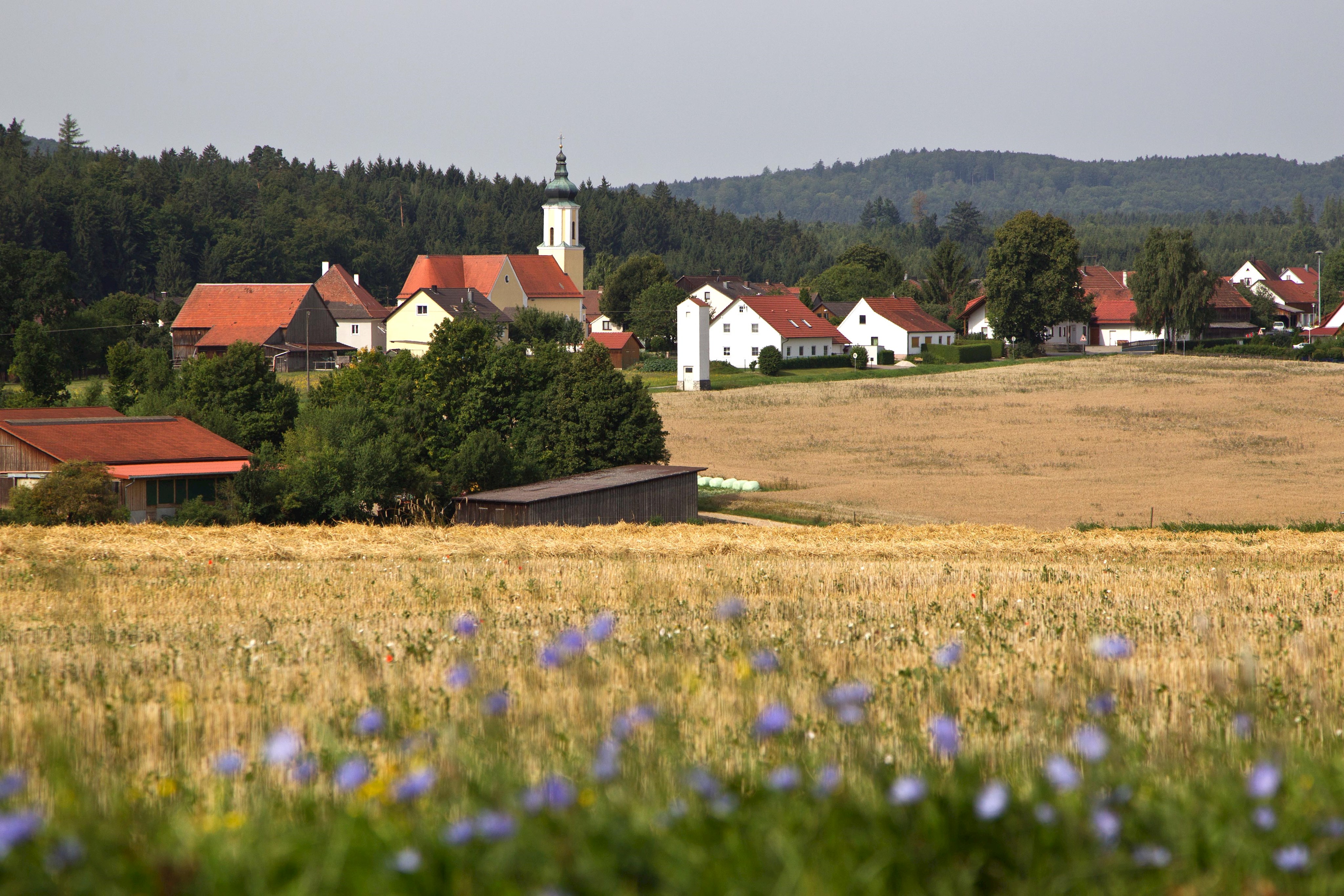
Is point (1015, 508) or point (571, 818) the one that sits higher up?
point (571, 818)

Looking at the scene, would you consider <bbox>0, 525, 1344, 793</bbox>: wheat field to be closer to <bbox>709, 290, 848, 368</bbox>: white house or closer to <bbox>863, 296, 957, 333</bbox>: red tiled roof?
<bbox>709, 290, 848, 368</bbox>: white house

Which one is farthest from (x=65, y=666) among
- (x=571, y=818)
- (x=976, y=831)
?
(x=976, y=831)

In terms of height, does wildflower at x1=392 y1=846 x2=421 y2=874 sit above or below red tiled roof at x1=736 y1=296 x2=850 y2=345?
below

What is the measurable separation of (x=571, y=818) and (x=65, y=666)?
762cm

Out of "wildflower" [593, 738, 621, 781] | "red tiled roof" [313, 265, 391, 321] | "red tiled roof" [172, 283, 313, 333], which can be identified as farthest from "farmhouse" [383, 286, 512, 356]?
"wildflower" [593, 738, 621, 781]

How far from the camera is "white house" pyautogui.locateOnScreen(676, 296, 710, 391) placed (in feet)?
282

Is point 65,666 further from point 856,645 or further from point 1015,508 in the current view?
point 1015,508

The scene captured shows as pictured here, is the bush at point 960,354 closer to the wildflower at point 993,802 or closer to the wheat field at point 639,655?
the wheat field at point 639,655

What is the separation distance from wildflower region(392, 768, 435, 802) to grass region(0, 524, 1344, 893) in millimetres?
210

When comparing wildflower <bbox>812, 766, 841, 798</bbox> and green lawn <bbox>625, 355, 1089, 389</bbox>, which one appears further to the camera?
green lawn <bbox>625, 355, 1089, 389</bbox>

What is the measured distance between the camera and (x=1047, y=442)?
193ft

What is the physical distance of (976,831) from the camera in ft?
14.1

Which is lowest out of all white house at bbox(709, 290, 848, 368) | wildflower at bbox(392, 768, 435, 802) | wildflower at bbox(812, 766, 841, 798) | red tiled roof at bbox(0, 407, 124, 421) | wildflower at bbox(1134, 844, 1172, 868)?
red tiled roof at bbox(0, 407, 124, 421)

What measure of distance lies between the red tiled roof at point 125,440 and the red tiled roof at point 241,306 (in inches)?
2593
